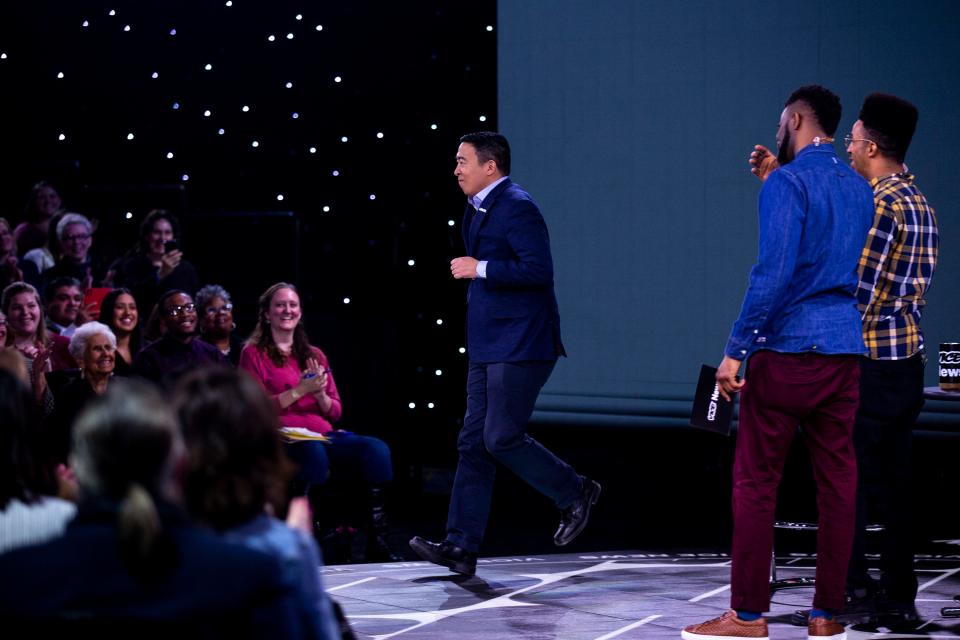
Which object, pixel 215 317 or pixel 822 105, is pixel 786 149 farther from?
pixel 215 317

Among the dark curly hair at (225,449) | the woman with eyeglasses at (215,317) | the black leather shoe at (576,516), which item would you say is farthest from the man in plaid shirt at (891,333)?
the woman with eyeglasses at (215,317)

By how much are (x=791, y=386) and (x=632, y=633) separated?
83 centimetres

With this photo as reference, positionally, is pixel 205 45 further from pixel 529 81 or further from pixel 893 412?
pixel 893 412

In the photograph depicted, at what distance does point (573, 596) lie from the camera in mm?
4070

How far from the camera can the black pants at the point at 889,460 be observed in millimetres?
3621

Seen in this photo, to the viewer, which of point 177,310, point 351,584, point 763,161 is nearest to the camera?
point 763,161

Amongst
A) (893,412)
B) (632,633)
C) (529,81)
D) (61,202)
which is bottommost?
(632,633)

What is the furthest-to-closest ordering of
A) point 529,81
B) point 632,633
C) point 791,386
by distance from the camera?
point 529,81
point 632,633
point 791,386

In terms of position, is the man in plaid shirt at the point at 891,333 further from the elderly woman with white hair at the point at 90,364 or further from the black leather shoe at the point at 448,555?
the elderly woman with white hair at the point at 90,364

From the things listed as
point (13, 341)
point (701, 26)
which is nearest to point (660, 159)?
point (701, 26)

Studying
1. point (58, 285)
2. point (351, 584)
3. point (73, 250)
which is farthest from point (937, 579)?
point (73, 250)

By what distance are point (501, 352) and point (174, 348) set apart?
176cm

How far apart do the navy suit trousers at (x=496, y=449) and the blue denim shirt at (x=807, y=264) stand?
1.14 metres

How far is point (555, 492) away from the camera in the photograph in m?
4.37
